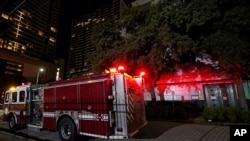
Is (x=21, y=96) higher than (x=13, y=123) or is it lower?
higher

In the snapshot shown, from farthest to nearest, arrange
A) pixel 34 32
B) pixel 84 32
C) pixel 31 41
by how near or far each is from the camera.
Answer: pixel 34 32 < pixel 31 41 < pixel 84 32

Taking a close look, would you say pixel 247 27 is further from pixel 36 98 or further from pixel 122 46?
pixel 36 98

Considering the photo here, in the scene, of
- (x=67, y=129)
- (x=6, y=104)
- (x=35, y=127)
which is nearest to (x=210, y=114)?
(x=67, y=129)

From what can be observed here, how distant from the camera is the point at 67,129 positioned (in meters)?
7.93

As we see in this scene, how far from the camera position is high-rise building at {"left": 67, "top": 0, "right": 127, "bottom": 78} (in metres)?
54.3

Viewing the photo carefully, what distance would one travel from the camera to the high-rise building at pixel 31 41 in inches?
3275

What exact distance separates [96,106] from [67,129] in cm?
214

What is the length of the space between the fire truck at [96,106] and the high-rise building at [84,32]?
34.1 meters

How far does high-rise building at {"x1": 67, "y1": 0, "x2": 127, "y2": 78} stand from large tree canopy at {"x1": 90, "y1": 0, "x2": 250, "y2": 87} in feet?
93.3

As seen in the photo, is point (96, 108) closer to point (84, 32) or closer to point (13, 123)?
point (13, 123)

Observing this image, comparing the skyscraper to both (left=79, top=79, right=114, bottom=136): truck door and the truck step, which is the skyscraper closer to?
the truck step

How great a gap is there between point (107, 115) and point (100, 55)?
1017 cm

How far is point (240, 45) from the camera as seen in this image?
10781mm

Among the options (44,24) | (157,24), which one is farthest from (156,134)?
(44,24)
